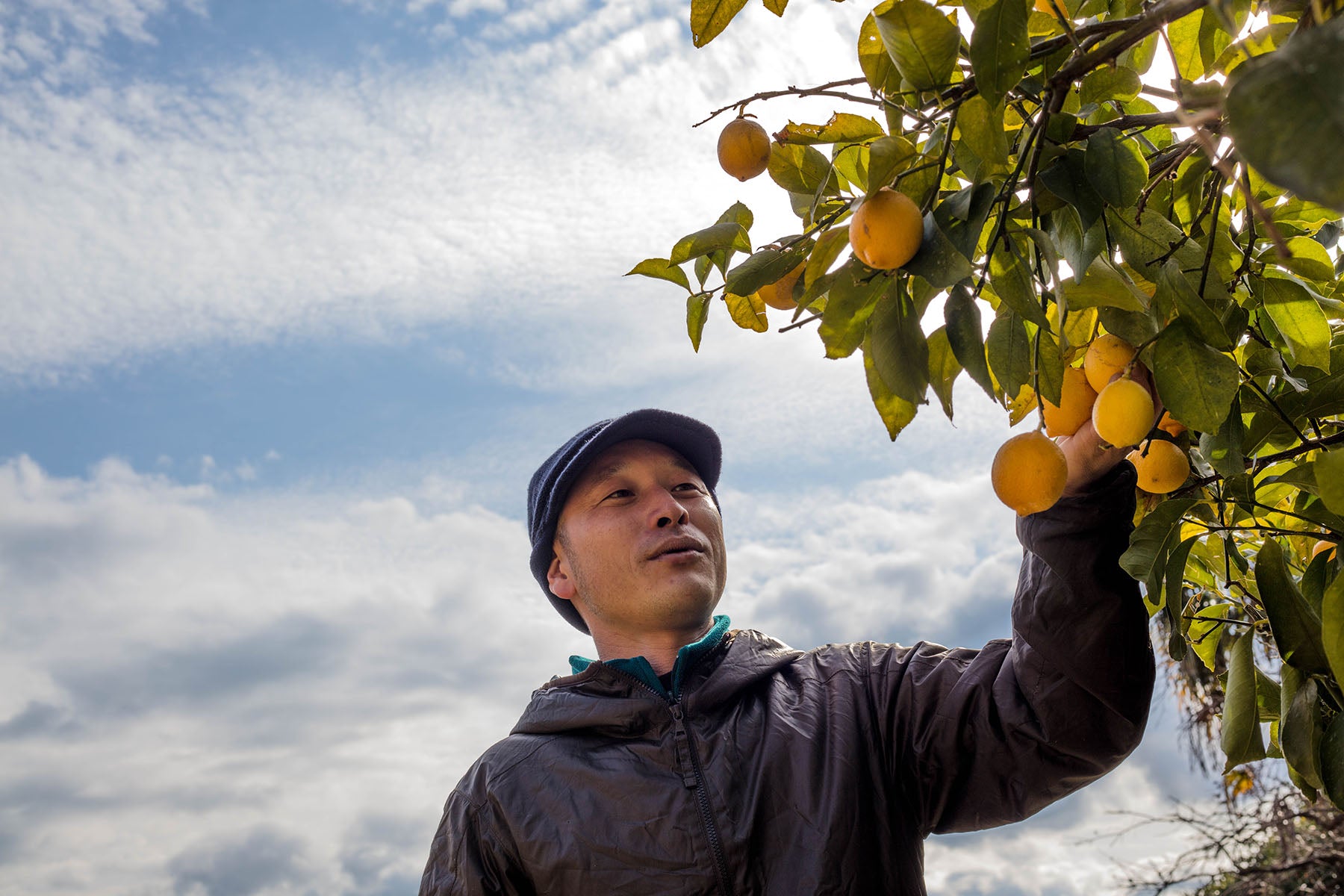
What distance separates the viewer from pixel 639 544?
7.16 feet

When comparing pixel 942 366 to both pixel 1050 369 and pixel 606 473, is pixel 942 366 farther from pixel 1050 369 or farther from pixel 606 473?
pixel 606 473

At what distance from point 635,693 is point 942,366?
114cm

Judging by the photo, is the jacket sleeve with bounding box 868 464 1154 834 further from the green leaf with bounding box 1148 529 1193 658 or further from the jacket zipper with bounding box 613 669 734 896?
the jacket zipper with bounding box 613 669 734 896

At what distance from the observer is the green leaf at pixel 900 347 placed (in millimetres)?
841

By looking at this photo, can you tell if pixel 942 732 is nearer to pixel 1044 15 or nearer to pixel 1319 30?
pixel 1044 15

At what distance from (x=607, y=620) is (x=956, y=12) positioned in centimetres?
159

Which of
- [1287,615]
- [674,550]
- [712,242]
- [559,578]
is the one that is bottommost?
[1287,615]

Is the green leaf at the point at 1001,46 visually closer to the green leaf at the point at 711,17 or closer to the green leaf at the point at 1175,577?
the green leaf at the point at 711,17

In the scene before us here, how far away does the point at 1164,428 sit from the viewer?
3.75 feet

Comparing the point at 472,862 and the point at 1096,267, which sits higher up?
the point at 1096,267

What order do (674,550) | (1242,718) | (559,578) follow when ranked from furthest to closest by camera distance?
(559,578), (674,550), (1242,718)

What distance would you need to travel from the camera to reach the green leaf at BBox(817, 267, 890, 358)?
86 centimetres

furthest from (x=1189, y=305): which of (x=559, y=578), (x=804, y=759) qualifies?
(x=559, y=578)

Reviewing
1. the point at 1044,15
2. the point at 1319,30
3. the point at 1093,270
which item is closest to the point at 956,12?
the point at 1044,15
